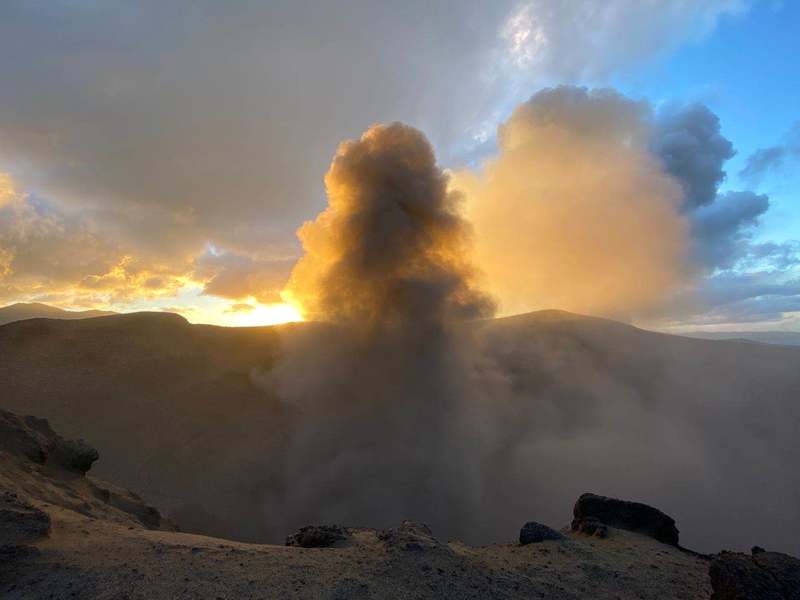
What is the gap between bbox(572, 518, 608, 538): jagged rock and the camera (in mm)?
8547

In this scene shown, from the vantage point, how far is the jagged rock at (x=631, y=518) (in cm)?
909

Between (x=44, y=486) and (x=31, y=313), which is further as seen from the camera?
(x=31, y=313)

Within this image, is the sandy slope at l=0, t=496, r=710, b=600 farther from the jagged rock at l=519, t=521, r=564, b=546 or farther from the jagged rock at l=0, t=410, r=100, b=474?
the jagged rock at l=0, t=410, r=100, b=474

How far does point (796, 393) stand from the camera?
21875 millimetres

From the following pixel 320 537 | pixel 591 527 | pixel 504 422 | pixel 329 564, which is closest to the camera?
pixel 329 564

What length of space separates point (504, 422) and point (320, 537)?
14077 mm

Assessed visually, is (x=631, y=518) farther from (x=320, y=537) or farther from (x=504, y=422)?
(x=504, y=422)

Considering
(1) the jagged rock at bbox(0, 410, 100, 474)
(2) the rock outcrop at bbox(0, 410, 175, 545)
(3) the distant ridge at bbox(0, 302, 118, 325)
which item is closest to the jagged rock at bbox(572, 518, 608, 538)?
(2) the rock outcrop at bbox(0, 410, 175, 545)

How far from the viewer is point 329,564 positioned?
5629 mm

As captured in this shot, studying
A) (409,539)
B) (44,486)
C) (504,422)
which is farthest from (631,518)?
(44,486)

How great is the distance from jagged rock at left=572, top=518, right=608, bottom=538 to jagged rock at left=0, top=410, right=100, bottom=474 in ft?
32.9

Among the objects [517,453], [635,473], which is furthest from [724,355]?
[517,453]

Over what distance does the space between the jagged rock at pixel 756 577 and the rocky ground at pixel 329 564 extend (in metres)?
0.01

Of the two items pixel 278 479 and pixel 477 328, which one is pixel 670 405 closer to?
pixel 477 328
